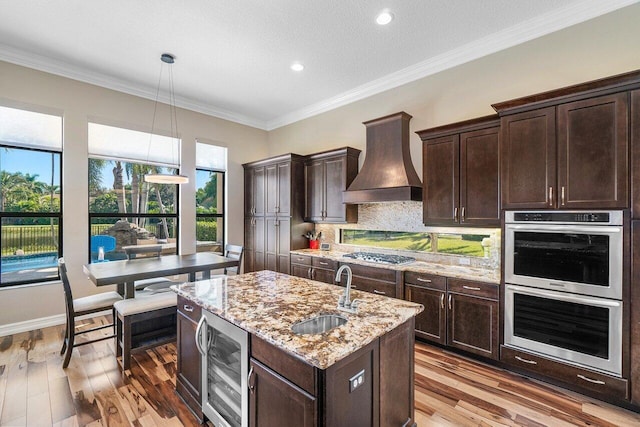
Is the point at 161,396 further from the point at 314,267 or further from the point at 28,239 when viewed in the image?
the point at 28,239

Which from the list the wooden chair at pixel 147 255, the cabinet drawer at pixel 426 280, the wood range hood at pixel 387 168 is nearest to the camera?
the cabinet drawer at pixel 426 280

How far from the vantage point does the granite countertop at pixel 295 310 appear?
50.5 inches

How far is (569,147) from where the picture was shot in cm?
239

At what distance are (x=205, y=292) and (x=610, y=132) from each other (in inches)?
130

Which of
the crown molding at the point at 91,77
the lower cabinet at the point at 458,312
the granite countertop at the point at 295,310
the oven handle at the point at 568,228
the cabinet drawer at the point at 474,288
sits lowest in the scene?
the lower cabinet at the point at 458,312

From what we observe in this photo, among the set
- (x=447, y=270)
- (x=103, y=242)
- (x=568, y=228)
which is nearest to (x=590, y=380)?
Result: (x=568, y=228)

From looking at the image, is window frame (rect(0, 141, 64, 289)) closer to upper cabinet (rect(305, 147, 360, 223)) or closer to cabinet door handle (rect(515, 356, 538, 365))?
upper cabinet (rect(305, 147, 360, 223))

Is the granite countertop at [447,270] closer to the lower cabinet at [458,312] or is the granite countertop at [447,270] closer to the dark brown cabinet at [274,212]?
the lower cabinet at [458,312]

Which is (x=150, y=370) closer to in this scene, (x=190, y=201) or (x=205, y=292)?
(x=205, y=292)

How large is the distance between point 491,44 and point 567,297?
2731mm

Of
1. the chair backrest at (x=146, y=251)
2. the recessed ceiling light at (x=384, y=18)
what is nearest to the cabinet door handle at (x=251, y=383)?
the recessed ceiling light at (x=384, y=18)

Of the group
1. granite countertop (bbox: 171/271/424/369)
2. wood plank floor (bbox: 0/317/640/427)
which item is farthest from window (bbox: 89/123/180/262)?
granite countertop (bbox: 171/271/424/369)

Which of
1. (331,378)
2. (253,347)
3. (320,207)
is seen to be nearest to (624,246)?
(331,378)

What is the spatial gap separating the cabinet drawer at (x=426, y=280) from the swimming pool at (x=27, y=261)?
465cm
